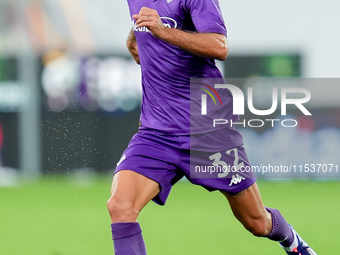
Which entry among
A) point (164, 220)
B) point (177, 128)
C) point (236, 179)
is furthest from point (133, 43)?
point (164, 220)

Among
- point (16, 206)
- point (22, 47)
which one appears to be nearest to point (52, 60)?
point (22, 47)

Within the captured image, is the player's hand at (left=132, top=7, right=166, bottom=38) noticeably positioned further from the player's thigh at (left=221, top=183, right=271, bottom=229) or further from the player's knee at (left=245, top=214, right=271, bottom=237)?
the player's knee at (left=245, top=214, right=271, bottom=237)

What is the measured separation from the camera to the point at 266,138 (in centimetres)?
1218

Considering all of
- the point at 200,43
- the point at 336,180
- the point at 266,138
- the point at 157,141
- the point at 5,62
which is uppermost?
the point at 200,43

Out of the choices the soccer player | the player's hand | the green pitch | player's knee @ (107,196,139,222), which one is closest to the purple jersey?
the soccer player

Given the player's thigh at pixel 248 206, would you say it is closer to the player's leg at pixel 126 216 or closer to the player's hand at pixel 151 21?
the player's leg at pixel 126 216

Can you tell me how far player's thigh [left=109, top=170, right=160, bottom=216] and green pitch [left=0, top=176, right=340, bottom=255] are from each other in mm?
1863

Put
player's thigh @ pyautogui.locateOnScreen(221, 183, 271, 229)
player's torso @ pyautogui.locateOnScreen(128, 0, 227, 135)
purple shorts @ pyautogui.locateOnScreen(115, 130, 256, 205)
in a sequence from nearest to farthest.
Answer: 1. purple shorts @ pyautogui.locateOnScreen(115, 130, 256, 205)
2. player's torso @ pyautogui.locateOnScreen(128, 0, 227, 135)
3. player's thigh @ pyautogui.locateOnScreen(221, 183, 271, 229)

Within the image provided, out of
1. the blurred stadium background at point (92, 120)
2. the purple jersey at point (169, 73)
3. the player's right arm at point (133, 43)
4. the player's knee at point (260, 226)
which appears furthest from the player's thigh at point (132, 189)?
the blurred stadium background at point (92, 120)

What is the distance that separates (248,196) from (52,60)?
8.30 meters

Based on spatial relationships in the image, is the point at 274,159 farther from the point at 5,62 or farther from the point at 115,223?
the point at 115,223

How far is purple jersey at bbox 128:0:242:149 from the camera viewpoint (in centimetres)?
486

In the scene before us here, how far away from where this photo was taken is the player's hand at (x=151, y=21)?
14.7ft

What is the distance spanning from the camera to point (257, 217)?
203 inches
